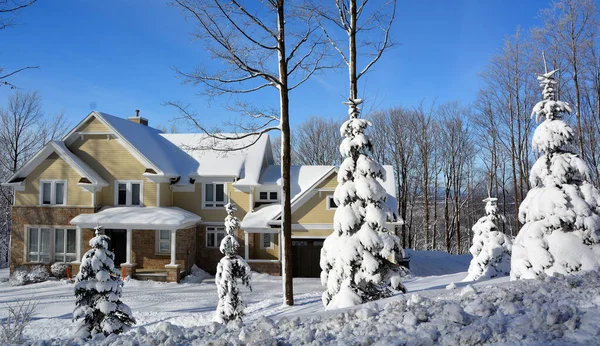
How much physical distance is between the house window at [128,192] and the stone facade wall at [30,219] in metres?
1.53

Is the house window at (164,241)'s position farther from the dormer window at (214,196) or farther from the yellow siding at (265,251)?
the yellow siding at (265,251)

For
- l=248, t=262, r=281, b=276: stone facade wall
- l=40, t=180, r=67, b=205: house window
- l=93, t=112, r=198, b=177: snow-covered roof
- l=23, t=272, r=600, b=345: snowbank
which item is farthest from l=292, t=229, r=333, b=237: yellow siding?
l=23, t=272, r=600, b=345: snowbank

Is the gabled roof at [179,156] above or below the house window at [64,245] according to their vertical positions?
above

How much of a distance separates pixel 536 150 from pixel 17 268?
2410 cm

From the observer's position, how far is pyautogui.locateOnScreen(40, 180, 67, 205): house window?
21.0 meters

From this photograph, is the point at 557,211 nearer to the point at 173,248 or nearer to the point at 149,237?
the point at 173,248

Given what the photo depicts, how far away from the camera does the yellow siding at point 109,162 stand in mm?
21438

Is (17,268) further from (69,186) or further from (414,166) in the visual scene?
(414,166)

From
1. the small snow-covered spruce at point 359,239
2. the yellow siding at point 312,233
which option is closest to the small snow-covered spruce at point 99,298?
the small snow-covered spruce at point 359,239

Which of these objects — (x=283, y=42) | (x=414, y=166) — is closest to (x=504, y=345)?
(x=283, y=42)

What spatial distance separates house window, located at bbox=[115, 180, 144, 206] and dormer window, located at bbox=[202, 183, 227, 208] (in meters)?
3.61

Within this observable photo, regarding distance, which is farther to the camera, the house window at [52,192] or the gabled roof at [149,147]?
the gabled roof at [149,147]

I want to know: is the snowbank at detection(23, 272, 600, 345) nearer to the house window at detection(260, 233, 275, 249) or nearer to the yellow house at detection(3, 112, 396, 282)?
the yellow house at detection(3, 112, 396, 282)

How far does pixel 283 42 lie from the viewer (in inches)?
497
